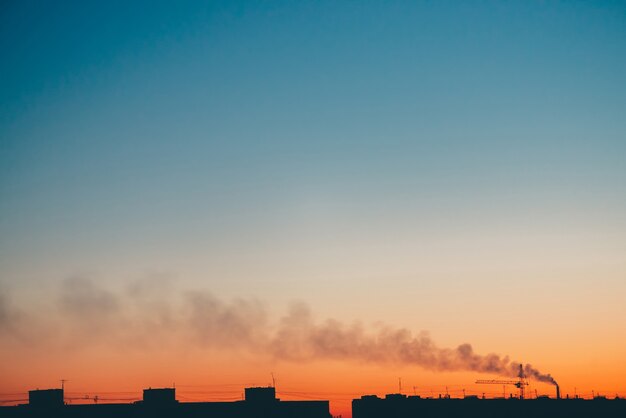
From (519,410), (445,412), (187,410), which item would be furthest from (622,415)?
(187,410)

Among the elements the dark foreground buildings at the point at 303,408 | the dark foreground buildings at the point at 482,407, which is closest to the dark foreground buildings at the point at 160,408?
the dark foreground buildings at the point at 303,408

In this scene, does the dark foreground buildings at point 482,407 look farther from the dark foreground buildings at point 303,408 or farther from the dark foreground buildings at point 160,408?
the dark foreground buildings at point 160,408

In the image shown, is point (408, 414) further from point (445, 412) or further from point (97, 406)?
point (97, 406)

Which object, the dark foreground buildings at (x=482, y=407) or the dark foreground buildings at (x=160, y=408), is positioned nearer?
the dark foreground buildings at (x=160, y=408)

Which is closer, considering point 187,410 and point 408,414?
point 187,410

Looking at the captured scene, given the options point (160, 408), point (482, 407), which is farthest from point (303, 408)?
point (482, 407)

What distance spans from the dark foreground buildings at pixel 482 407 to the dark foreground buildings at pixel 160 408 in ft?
50.6

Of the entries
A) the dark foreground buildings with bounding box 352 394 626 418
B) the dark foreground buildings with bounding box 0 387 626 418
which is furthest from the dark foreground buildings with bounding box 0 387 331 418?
the dark foreground buildings with bounding box 352 394 626 418

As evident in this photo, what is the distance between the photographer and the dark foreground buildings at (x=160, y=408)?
11912cm

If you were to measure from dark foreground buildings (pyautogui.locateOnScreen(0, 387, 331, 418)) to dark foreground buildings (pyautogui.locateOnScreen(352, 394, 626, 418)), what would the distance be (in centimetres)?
1543

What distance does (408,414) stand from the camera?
427 feet

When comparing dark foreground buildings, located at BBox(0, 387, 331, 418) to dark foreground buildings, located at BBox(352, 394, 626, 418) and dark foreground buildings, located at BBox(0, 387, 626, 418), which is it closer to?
dark foreground buildings, located at BBox(0, 387, 626, 418)

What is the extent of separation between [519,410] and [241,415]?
47.7 meters

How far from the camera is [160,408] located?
119m
